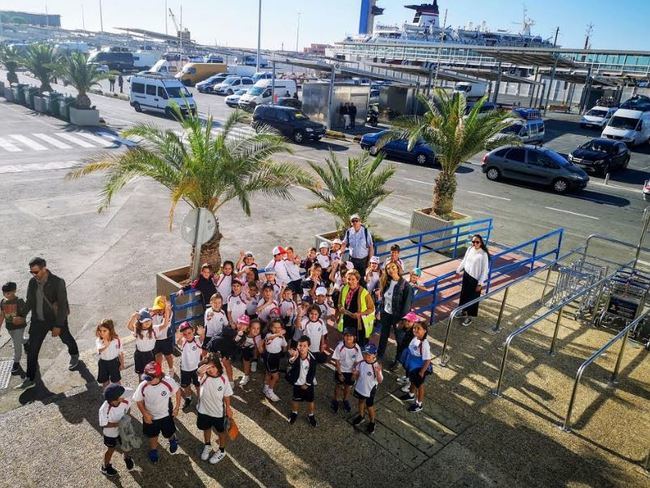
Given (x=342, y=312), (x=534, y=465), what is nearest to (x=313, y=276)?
(x=342, y=312)

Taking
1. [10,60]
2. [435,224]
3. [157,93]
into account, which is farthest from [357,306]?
[10,60]

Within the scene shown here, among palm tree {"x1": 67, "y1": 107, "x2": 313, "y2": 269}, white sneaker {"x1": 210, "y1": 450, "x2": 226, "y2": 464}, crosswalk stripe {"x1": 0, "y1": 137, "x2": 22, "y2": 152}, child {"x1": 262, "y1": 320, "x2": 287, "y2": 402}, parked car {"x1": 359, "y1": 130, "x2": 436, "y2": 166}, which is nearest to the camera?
white sneaker {"x1": 210, "y1": 450, "x2": 226, "y2": 464}

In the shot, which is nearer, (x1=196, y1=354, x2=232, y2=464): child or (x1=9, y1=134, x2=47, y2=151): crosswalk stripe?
(x1=196, y1=354, x2=232, y2=464): child

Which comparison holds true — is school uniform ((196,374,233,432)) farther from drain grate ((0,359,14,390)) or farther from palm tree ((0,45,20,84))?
palm tree ((0,45,20,84))

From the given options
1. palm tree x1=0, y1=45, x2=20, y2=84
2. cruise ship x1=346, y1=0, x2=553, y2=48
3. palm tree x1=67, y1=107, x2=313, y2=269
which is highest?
cruise ship x1=346, y1=0, x2=553, y2=48

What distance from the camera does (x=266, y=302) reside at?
7480 mm

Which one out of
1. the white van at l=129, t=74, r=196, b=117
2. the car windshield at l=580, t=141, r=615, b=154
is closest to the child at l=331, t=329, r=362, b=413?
the car windshield at l=580, t=141, r=615, b=154

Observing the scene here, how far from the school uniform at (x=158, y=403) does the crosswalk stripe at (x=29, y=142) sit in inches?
803

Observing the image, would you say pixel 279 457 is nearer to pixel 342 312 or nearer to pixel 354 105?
pixel 342 312

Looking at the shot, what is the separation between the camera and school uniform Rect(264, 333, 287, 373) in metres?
6.77

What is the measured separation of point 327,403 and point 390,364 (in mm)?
1429

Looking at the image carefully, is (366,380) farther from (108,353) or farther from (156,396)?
(108,353)

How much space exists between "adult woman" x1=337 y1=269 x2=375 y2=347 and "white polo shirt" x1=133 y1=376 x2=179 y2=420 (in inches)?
116

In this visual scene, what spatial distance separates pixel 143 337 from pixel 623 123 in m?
33.7
